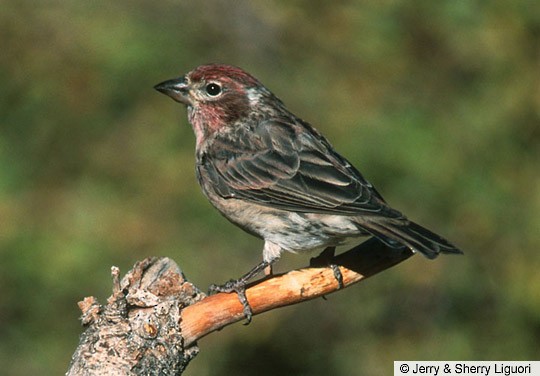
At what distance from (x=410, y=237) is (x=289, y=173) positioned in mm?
1177

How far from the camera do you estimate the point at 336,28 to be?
30.2ft

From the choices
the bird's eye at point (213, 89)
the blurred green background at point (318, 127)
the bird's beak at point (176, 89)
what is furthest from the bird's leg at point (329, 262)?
the blurred green background at point (318, 127)

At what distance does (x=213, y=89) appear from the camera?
21.1ft

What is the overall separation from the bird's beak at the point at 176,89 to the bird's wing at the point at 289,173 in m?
0.37

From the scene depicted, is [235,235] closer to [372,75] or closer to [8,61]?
[372,75]

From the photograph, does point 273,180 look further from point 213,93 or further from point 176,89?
point 176,89

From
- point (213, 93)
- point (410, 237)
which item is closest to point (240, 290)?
point (410, 237)

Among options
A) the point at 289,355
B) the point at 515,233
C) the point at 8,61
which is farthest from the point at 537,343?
the point at 8,61

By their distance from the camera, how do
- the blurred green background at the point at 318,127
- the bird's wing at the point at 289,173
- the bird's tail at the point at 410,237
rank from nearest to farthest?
the bird's tail at the point at 410,237, the bird's wing at the point at 289,173, the blurred green background at the point at 318,127

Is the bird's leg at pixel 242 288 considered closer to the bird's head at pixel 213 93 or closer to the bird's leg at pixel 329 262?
the bird's leg at pixel 329 262

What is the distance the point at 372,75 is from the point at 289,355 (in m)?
2.69

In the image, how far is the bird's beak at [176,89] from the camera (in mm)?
6383

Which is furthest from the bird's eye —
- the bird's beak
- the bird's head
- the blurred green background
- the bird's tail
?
the blurred green background

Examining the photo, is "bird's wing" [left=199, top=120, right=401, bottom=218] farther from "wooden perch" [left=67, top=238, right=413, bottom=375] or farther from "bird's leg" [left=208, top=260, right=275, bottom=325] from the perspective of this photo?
"wooden perch" [left=67, top=238, right=413, bottom=375]
